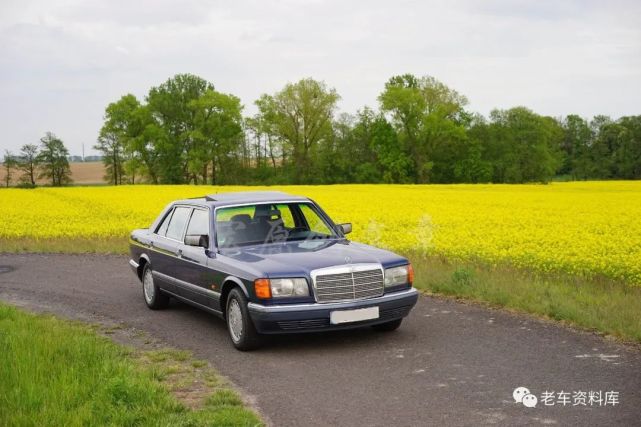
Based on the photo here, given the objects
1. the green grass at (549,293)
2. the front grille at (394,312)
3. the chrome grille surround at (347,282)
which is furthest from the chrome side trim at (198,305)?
the green grass at (549,293)

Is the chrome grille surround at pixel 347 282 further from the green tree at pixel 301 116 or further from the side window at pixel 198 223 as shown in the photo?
the green tree at pixel 301 116

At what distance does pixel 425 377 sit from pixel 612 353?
201 centimetres

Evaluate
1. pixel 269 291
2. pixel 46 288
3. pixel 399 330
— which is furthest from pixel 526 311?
pixel 46 288

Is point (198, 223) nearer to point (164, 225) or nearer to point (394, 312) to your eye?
point (164, 225)

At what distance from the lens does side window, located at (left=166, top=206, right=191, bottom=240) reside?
29.9 feet

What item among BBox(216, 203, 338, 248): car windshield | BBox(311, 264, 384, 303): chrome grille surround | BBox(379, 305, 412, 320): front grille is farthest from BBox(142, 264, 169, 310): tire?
BBox(379, 305, 412, 320): front grille

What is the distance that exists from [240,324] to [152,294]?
2.89 metres

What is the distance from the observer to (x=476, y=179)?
256 feet

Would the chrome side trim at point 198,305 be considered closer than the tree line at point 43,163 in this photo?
Yes

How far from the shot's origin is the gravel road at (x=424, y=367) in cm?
512

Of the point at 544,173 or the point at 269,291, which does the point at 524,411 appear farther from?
the point at 544,173

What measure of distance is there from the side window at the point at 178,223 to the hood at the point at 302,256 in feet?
4.35

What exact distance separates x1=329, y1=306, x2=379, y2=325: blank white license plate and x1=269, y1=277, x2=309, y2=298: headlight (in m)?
0.37

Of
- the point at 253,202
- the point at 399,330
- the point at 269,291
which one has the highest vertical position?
the point at 253,202
